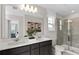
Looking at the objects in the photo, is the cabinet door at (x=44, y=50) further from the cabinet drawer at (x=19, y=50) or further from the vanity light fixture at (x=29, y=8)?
the vanity light fixture at (x=29, y=8)

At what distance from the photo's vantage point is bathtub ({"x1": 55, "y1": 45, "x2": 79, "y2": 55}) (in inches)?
71.7

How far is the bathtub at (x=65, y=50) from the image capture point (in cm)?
182

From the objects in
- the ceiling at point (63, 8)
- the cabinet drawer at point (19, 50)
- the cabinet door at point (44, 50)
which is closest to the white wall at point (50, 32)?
the ceiling at point (63, 8)

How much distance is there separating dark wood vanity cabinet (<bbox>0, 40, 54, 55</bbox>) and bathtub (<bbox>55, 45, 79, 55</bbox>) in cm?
14

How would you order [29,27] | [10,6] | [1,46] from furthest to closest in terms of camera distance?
1. [29,27]
2. [10,6]
3. [1,46]

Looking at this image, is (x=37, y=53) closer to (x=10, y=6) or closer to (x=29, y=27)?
(x=29, y=27)

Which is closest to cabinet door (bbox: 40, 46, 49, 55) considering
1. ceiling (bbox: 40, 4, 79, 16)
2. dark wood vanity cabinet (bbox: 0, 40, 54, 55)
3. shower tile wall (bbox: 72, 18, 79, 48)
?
dark wood vanity cabinet (bbox: 0, 40, 54, 55)

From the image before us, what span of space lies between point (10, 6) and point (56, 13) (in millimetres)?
868

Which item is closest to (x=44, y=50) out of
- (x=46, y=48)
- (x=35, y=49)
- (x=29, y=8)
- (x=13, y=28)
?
(x=46, y=48)

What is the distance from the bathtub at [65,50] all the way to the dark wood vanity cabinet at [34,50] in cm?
14
